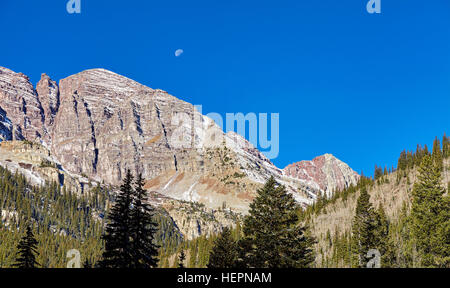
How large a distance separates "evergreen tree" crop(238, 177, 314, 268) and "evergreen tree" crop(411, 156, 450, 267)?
44.8 feet

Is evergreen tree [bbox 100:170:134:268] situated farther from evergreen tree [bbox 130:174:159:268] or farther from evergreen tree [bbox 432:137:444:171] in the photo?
evergreen tree [bbox 432:137:444:171]

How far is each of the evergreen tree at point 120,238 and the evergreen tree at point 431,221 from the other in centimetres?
3154

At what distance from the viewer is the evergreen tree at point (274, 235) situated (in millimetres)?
38750

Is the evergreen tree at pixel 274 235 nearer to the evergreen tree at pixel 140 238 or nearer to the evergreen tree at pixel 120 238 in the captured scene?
the evergreen tree at pixel 140 238

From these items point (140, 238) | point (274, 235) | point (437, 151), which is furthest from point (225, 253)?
point (437, 151)

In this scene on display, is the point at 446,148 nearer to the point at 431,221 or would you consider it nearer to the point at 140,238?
the point at 431,221

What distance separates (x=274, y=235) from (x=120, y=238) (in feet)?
44.8

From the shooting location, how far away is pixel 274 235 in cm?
3931
